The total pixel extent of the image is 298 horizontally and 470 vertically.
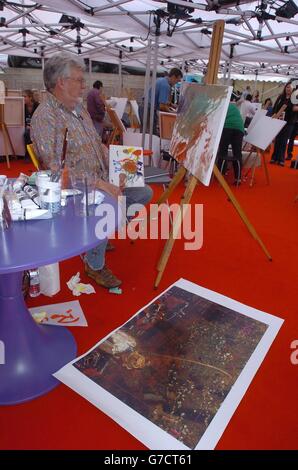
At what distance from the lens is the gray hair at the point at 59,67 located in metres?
1.46

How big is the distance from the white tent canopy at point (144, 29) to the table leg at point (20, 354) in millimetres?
3468

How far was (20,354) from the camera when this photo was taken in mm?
1239

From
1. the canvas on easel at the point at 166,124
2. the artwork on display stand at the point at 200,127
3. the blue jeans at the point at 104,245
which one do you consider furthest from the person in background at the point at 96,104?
the blue jeans at the point at 104,245

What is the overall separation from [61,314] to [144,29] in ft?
15.2

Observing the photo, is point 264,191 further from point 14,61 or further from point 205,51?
point 14,61

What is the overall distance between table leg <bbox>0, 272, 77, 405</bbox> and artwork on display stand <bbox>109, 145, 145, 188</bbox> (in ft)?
2.55

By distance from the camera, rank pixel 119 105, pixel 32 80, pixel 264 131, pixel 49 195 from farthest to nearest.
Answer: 1. pixel 32 80
2. pixel 119 105
3. pixel 264 131
4. pixel 49 195

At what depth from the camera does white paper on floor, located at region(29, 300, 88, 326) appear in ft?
5.08

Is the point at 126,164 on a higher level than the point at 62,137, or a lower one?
lower

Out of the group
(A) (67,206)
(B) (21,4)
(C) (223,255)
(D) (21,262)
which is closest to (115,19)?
(B) (21,4)

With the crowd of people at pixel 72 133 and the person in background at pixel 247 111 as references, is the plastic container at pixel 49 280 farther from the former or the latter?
the person in background at pixel 247 111

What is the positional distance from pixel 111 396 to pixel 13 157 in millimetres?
4849

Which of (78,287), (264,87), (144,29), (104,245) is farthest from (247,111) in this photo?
(264,87)

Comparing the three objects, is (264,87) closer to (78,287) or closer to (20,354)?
(78,287)
